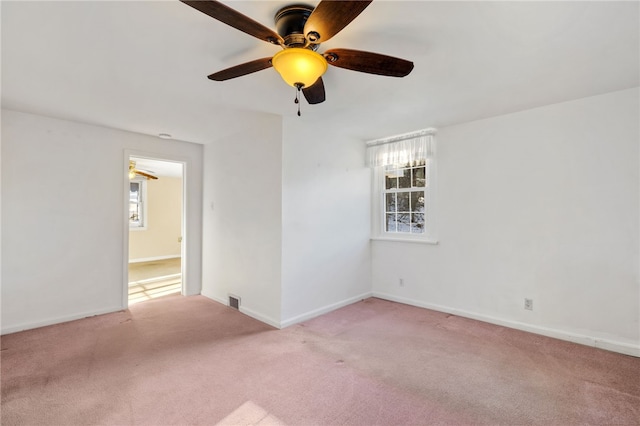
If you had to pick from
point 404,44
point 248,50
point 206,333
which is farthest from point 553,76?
point 206,333

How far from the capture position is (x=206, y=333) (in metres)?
3.20

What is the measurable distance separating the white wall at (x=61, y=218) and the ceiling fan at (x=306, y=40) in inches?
111

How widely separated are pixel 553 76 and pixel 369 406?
291 cm

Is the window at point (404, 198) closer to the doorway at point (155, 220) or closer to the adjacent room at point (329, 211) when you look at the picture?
the adjacent room at point (329, 211)

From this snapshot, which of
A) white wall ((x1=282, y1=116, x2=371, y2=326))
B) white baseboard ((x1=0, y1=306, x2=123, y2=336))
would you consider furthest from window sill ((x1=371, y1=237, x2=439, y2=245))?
white baseboard ((x1=0, y1=306, x2=123, y2=336))

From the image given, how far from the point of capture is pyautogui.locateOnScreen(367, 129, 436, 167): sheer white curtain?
12.8 ft

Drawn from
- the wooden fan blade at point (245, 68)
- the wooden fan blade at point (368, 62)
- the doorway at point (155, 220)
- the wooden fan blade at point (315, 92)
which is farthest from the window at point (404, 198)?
the doorway at point (155, 220)

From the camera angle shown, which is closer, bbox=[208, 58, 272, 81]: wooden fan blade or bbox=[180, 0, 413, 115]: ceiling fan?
bbox=[180, 0, 413, 115]: ceiling fan

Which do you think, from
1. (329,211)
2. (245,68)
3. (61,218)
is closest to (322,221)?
(329,211)

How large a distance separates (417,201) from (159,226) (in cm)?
700

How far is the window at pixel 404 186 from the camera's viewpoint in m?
4.00

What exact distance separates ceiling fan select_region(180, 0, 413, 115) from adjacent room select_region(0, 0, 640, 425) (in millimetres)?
15

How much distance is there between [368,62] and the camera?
177 cm

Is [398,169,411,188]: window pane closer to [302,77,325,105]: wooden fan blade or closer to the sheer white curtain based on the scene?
the sheer white curtain
